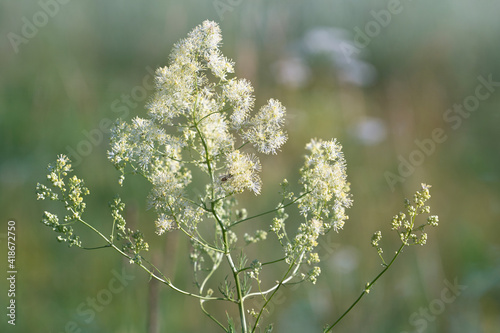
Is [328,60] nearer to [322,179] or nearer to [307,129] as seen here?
[307,129]

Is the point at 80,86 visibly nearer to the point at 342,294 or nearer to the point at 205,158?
the point at 342,294

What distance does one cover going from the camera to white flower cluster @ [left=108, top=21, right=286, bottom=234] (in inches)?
30.8

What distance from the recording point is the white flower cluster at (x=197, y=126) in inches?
30.8

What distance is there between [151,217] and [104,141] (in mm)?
333

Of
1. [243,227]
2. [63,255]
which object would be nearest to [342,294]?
[243,227]

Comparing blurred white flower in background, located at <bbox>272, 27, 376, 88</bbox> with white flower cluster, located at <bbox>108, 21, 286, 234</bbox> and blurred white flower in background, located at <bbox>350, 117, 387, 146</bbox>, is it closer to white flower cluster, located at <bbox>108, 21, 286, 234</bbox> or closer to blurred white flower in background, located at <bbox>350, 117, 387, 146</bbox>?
blurred white flower in background, located at <bbox>350, 117, 387, 146</bbox>

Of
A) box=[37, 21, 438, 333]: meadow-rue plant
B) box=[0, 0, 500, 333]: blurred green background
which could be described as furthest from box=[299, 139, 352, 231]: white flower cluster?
box=[0, 0, 500, 333]: blurred green background

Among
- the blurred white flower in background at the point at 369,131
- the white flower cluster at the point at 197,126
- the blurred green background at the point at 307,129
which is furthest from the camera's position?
the blurred white flower in background at the point at 369,131

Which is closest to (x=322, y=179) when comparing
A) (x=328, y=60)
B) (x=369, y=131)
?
(x=369, y=131)

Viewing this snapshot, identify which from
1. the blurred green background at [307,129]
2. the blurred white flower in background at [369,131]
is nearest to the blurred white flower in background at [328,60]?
the blurred green background at [307,129]

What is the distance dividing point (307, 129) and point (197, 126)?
1.35m

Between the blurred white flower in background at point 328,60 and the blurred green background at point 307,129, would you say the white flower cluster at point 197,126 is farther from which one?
the blurred white flower in background at point 328,60

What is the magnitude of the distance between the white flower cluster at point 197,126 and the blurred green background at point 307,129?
710 millimetres

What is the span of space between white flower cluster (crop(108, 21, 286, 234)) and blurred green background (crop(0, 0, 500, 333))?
710 millimetres
